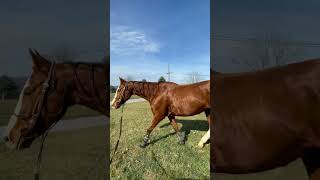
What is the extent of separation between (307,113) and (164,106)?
0.74 meters

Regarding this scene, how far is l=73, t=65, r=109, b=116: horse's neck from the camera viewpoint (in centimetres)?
176

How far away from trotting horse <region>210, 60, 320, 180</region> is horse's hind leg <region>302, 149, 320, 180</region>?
168 millimetres

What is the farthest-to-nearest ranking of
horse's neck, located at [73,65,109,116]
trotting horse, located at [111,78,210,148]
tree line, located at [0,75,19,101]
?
tree line, located at [0,75,19,101] < horse's neck, located at [73,65,109,116] < trotting horse, located at [111,78,210,148]

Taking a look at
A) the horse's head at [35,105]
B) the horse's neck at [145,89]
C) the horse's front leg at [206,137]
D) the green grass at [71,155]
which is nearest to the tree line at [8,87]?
the horse's head at [35,105]

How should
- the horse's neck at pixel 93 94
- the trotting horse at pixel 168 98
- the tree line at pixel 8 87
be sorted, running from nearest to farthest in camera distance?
the trotting horse at pixel 168 98
the horse's neck at pixel 93 94
the tree line at pixel 8 87

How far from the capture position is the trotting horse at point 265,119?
1657 millimetres

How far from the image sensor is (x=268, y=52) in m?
2.09

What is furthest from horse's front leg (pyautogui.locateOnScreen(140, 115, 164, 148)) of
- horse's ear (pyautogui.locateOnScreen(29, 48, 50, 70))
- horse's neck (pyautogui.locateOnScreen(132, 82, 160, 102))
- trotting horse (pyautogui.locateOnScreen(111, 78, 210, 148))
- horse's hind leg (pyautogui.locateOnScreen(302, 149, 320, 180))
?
horse's hind leg (pyautogui.locateOnScreen(302, 149, 320, 180))

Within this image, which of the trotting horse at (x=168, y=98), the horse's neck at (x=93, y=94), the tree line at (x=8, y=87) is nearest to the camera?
the trotting horse at (x=168, y=98)

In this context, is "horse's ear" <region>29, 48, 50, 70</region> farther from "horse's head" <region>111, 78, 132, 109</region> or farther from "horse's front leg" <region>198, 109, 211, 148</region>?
"horse's front leg" <region>198, 109, 211, 148</region>

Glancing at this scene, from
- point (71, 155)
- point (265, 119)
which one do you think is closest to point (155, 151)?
point (265, 119)

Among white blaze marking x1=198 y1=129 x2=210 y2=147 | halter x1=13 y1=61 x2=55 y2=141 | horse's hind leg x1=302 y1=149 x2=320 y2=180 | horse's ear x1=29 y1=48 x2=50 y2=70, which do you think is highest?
horse's ear x1=29 y1=48 x2=50 y2=70

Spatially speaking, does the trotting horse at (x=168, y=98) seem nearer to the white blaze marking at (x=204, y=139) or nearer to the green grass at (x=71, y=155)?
the white blaze marking at (x=204, y=139)

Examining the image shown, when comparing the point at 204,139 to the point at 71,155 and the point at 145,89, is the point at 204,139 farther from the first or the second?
the point at 71,155
